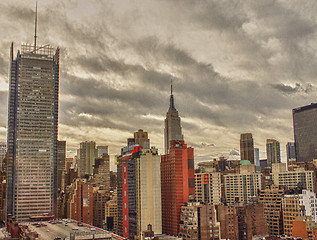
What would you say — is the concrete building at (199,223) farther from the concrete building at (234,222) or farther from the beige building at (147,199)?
the beige building at (147,199)

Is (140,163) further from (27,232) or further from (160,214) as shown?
(27,232)

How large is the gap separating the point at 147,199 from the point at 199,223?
100 ft

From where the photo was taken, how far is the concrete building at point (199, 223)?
579ft

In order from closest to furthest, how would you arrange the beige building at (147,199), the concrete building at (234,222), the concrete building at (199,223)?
the concrete building at (199,223) → the concrete building at (234,222) → the beige building at (147,199)

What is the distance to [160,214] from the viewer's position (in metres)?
196

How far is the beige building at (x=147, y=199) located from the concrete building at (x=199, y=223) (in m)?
15.7

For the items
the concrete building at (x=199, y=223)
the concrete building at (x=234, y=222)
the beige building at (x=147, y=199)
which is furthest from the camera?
the beige building at (x=147, y=199)

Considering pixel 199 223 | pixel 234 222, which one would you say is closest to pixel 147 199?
pixel 199 223

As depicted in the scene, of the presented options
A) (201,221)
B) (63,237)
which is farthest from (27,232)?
(201,221)

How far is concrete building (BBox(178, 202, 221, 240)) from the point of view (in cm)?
17650

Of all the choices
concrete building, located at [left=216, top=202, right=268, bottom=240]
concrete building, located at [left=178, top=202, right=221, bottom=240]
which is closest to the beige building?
concrete building, located at [left=178, top=202, right=221, bottom=240]

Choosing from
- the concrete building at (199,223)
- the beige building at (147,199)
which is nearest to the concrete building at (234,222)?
the concrete building at (199,223)

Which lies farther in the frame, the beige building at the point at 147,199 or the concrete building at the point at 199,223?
the beige building at the point at 147,199

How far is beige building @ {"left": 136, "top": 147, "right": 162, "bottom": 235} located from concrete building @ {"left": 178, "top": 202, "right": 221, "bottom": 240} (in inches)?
619
